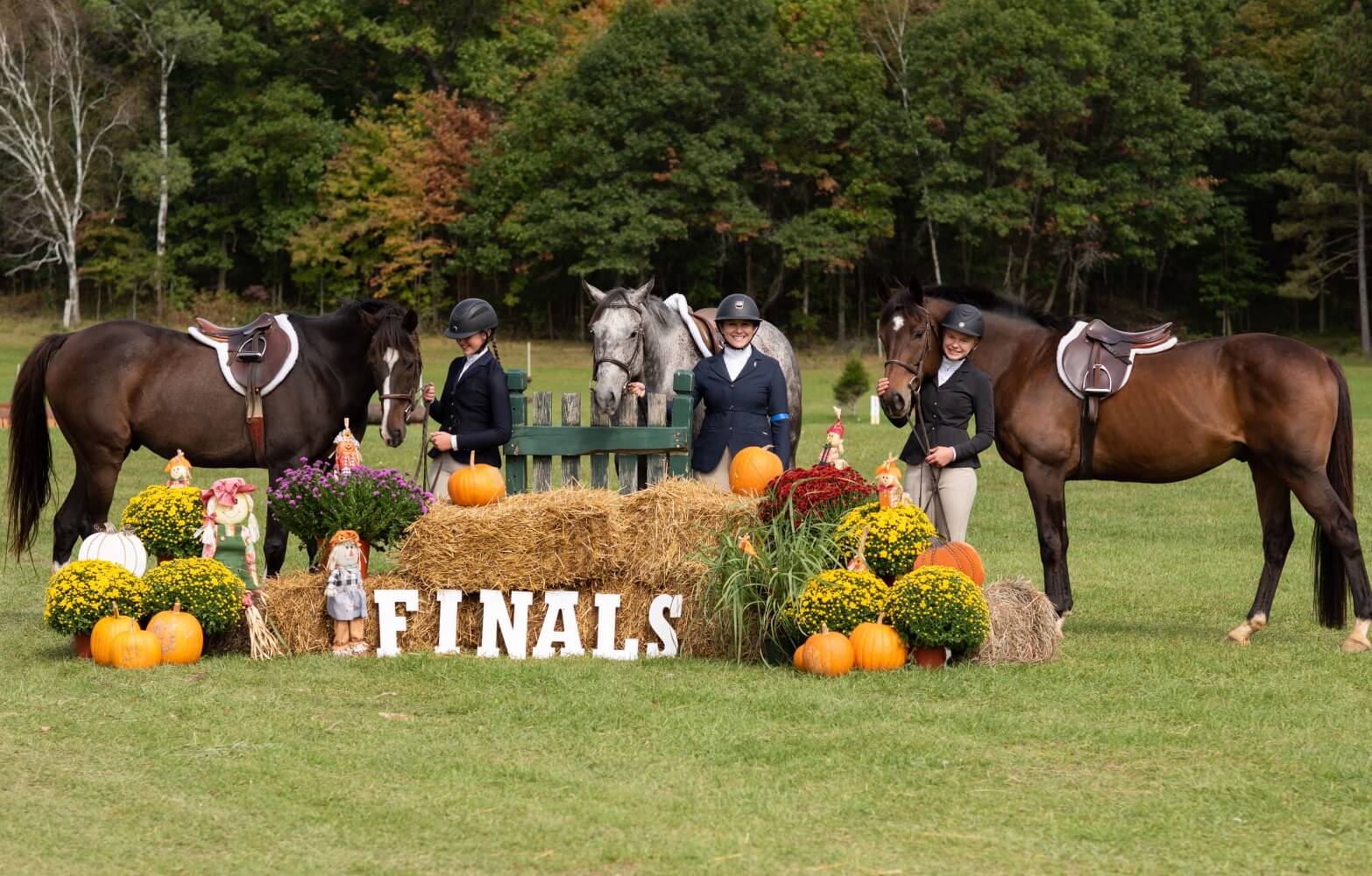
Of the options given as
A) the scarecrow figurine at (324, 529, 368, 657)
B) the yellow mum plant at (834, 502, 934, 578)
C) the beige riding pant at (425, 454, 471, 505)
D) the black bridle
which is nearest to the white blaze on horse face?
the beige riding pant at (425, 454, 471, 505)

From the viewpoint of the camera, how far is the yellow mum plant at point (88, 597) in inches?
329

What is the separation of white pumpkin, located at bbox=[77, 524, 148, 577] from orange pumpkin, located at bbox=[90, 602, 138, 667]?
1.75 feet

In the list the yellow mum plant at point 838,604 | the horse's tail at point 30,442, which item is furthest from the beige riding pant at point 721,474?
the horse's tail at point 30,442

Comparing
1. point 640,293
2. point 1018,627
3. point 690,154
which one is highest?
point 690,154

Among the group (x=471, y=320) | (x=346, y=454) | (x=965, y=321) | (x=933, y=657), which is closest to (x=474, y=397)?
(x=471, y=320)

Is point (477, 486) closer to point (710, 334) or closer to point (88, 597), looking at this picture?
point (88, 597)

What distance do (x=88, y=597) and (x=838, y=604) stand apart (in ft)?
13.4

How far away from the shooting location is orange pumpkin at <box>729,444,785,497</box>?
9.21 metres

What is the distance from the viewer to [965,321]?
30.3 ft

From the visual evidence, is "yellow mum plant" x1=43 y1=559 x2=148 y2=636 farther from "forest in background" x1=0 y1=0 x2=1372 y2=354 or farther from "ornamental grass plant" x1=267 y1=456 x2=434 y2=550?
"forest in background" x1=0 y1=0 x2=1372 y2=354

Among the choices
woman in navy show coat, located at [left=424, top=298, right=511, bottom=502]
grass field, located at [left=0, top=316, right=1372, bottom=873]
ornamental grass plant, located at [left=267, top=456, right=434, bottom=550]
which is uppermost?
woman in navy show coat, located at [left=424, top=298, right=511, bottom=502]

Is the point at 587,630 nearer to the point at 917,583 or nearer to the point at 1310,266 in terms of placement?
the point at 917,583

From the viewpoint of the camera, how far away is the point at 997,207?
48.8 metres

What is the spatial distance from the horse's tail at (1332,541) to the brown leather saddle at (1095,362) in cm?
111
